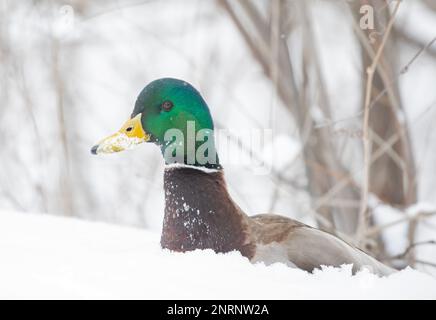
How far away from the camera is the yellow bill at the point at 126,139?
8.16 feet

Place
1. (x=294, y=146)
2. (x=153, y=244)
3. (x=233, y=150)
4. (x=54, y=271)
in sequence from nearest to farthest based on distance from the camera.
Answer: (x=54, y=271) < (x=153, y=244) < (x=294, y=146) < (x=233, y=150)

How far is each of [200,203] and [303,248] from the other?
1.13 feet

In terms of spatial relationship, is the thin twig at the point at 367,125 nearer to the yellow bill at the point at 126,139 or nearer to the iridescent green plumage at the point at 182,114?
the iridescent green plumage at the point at 182,114

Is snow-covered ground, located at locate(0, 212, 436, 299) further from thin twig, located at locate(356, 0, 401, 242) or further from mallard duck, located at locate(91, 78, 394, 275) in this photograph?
thin twig, located at locate(356, 0, 401, 242)

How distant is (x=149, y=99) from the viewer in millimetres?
2510

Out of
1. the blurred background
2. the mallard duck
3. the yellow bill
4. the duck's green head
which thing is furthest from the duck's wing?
the blurred background

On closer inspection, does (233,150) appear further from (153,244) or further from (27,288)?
(27,288)

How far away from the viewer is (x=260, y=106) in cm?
814

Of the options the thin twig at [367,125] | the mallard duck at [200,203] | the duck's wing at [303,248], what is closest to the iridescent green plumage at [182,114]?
the mallard duck at [200,203]

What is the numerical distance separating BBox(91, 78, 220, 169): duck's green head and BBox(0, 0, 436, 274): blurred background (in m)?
0.67

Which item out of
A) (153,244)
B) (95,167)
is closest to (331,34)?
(95,167)

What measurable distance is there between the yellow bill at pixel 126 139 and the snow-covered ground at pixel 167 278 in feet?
1.06

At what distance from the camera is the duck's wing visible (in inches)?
90.5

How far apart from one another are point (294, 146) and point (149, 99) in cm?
137
